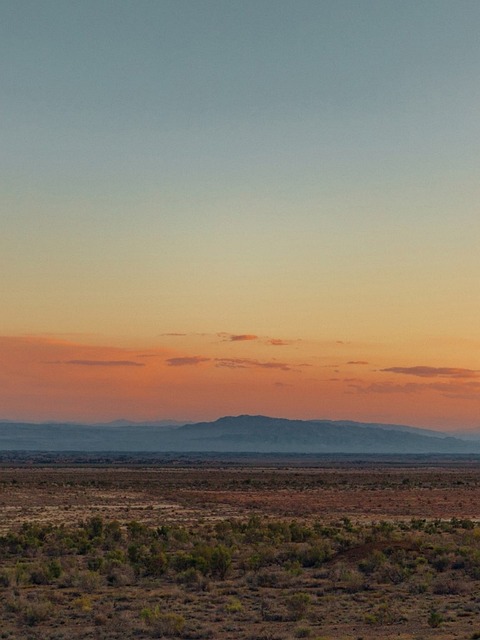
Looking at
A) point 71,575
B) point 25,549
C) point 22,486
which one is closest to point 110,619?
point 71,575

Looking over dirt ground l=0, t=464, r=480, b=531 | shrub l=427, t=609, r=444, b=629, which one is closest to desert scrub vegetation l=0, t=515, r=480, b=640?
shrub l=427, t=609, r=444, b=629

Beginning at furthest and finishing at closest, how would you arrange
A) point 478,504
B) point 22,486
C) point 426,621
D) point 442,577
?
point 22,486, point 478,504, point 442,577, point 426,621

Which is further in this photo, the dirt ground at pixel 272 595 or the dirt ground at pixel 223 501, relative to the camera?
the dirt ground at pixel 223 501

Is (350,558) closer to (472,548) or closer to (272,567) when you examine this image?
(272,567)

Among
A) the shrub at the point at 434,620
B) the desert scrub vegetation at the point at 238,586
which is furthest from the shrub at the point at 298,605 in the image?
the shrub at the point at 434,620

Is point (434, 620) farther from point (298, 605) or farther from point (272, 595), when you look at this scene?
point (272, 595)

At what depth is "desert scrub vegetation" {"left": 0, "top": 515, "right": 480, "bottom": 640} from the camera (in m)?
20.9

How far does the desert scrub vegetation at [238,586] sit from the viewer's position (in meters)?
20.9

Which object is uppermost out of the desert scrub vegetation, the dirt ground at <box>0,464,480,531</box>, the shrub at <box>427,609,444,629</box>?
the shrub at <box>427,609,444,629</box>

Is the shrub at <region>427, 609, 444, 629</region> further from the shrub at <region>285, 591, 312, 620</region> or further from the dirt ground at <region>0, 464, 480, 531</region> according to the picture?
the dirt ground at <region>0, 464, 480, 531</region>

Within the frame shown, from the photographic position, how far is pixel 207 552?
30.2 metres

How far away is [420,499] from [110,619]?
56568 mm

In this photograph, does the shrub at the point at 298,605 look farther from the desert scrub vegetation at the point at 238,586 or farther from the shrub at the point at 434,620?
the shrub at the point at 434,620

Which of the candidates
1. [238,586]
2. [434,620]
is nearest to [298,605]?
[434,620]
